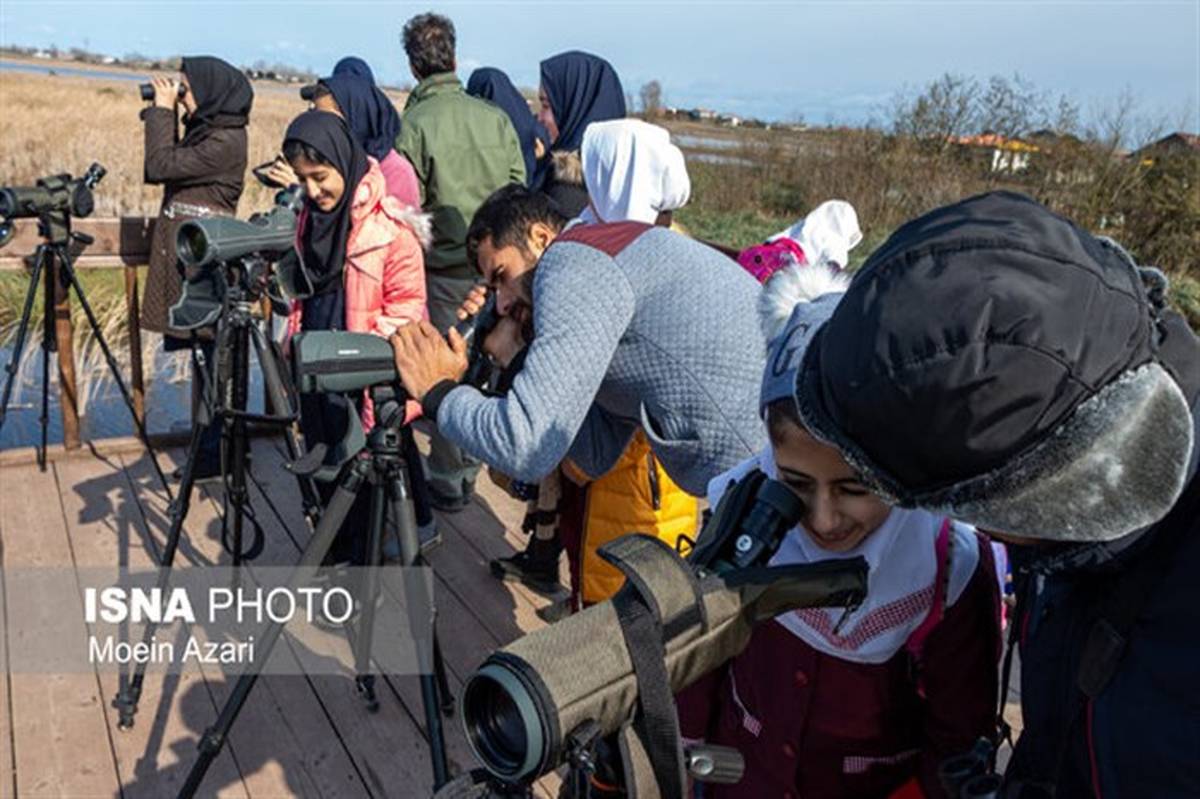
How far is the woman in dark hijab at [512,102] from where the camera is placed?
4.22 m

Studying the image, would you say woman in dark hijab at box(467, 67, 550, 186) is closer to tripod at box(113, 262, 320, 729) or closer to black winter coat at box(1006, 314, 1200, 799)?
tripod at box(113, 262, 320, 729)

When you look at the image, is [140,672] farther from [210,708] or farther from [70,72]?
[70,72]

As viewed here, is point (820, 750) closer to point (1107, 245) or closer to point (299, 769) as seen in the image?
point (1107, 245)

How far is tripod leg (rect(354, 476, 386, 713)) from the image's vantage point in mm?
1815

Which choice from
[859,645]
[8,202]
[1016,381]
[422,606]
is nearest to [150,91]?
[8,202]

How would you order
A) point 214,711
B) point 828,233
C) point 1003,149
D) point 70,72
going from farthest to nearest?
point 70,72 < point 1003,149 < point 828,233 < point 214,711

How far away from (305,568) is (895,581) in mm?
1152

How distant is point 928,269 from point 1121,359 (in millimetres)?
141

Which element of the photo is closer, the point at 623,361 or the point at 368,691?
the point at 623,361

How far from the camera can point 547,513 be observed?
2955 mm

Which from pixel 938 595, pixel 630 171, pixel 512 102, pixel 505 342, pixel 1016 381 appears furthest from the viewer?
pixel 512 102

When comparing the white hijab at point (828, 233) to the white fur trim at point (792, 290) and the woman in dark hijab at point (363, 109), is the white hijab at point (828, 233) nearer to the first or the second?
the woman in dark hijab at point (363, 109)

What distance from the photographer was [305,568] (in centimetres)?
178

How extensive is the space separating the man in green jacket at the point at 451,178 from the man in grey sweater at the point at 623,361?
76.3 inches
